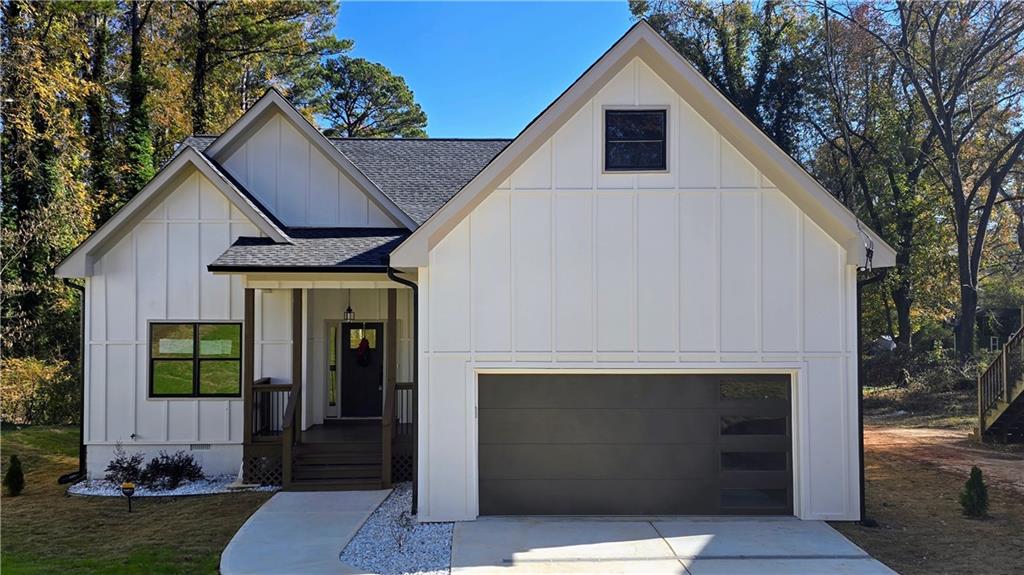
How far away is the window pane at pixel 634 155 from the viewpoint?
857cm

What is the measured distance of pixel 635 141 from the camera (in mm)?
8602

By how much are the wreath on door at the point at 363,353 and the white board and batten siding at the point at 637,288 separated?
14.7 feet

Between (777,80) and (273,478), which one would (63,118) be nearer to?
(273,478)

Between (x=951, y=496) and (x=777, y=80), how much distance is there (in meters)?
24.8

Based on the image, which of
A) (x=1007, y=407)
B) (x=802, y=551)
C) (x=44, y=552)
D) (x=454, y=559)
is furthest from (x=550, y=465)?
(x=1007, y=407)

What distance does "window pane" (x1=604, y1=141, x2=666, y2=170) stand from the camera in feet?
28.1

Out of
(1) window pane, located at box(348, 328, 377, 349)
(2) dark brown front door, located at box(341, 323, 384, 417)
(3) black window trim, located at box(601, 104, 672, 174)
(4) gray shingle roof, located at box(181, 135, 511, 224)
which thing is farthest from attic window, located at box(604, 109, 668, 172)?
(1) window pane, located at box(348, 328, 377, 349)

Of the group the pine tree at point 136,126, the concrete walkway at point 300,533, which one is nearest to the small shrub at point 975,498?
the concrete walkway at point 300,533

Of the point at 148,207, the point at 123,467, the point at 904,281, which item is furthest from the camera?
the point at 904,281

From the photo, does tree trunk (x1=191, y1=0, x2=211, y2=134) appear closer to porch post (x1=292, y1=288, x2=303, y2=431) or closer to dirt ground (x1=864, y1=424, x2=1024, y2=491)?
porch post (x1=292, y1=288, x2=303, y2=431)

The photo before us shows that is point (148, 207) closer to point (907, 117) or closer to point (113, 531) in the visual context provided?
point (113, 531)

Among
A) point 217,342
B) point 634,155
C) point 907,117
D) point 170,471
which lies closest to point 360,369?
point 217,342

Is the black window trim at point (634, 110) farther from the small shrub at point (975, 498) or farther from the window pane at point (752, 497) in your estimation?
the small shrub at point (975, 498)

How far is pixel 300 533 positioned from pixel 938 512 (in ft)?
28.0
